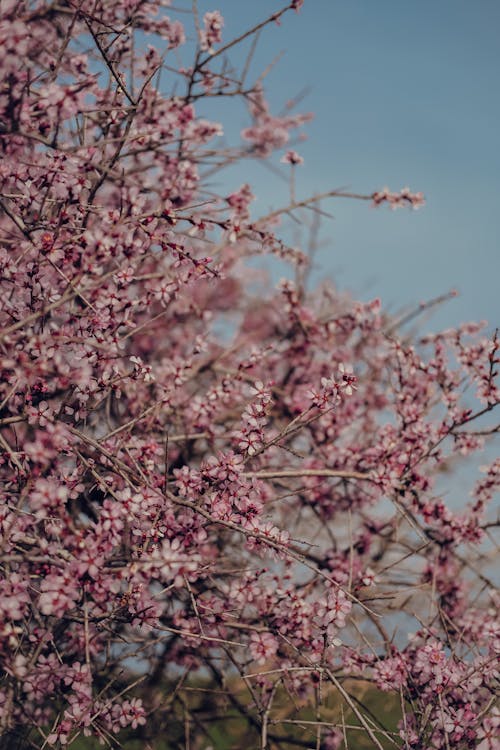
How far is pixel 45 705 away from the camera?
3.85 m

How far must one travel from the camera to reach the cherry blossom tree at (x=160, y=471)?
2.93 meters

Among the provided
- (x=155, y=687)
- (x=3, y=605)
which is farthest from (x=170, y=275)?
(x=155, y=687)

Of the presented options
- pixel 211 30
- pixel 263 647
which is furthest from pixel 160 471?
pixel 211 30

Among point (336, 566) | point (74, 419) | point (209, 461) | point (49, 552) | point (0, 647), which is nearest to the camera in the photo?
point (0, 647)

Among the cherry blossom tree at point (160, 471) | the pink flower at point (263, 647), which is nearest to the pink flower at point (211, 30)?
the cherry blossom tree at point (160, 471)

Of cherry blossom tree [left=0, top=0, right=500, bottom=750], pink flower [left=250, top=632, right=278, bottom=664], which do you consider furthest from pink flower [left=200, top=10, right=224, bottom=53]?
pink flower [left=250, top=632, right=278, bottom=664]

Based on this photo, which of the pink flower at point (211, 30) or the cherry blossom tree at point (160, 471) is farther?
the pink flower at point (211, 30)

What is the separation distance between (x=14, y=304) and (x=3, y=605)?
5.14 feet

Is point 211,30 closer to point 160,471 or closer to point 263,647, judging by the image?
point 160,471

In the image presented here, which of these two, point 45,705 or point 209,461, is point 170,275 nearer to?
point 209,461

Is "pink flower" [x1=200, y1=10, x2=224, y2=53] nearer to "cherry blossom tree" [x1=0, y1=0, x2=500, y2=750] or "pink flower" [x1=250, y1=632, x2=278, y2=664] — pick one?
"cherry blossom tree" [x1=0, y1=0, x2=500, y2=750]

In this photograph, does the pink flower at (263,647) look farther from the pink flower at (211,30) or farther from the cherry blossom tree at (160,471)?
the pink flower at (211,30)

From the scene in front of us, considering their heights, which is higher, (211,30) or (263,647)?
(211,30)

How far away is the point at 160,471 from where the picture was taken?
446 centimetres
